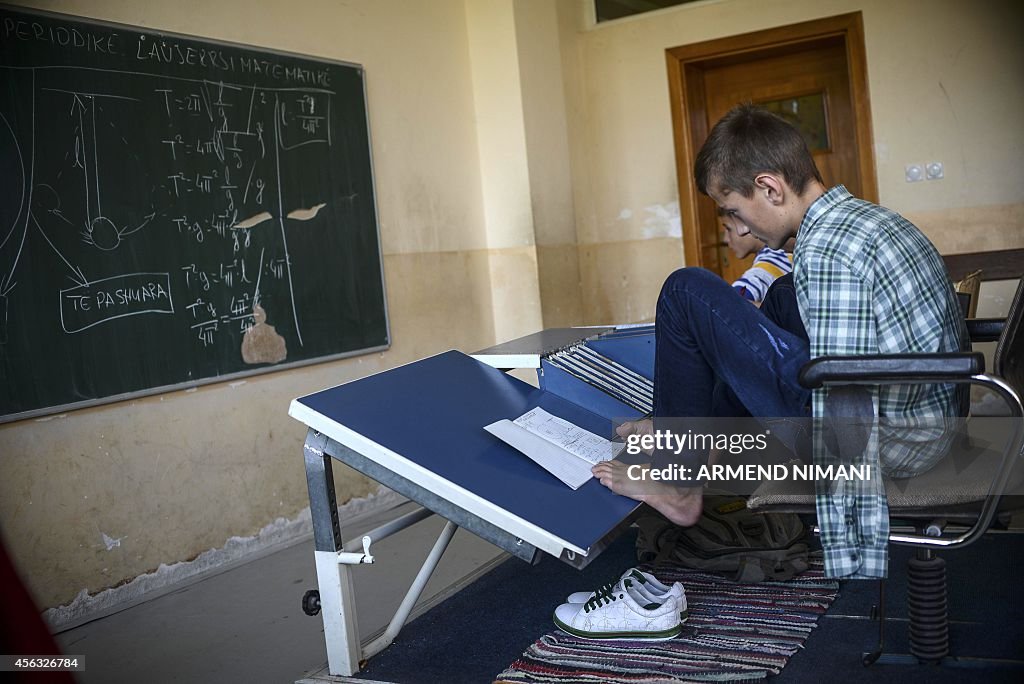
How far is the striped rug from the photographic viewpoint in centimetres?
196

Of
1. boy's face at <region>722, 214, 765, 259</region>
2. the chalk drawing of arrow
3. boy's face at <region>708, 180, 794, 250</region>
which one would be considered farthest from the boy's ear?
the chalk drawing of arrow

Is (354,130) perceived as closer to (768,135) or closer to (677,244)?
(677,244)

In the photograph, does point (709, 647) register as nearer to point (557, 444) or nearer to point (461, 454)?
point (557, 444)

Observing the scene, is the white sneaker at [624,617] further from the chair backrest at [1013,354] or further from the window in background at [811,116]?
the window in background at [811,116]

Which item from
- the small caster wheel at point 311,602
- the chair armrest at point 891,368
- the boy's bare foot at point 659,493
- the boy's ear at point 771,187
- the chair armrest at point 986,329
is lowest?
the small caster wheel at point 311,602

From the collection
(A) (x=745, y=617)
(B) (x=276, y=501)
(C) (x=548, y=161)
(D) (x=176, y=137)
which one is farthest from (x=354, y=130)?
(A) (x=745, y=617)

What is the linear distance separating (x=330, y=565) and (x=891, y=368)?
→ 1.20m

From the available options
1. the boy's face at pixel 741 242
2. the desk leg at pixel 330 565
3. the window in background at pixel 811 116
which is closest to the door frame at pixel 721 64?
the window in background at pixel 811 116

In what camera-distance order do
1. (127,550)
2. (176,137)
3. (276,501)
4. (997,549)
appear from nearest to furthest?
(997,549) < (127,550) < (176,137) < (276,501)

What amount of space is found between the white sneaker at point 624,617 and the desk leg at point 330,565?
530 millimetres

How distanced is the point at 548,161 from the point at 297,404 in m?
3.20

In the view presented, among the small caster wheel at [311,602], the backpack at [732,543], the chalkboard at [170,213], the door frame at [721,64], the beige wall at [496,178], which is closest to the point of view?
the small caster wheel at [311,602]

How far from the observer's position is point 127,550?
9.95ft

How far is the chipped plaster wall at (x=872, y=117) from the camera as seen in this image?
446 cm
